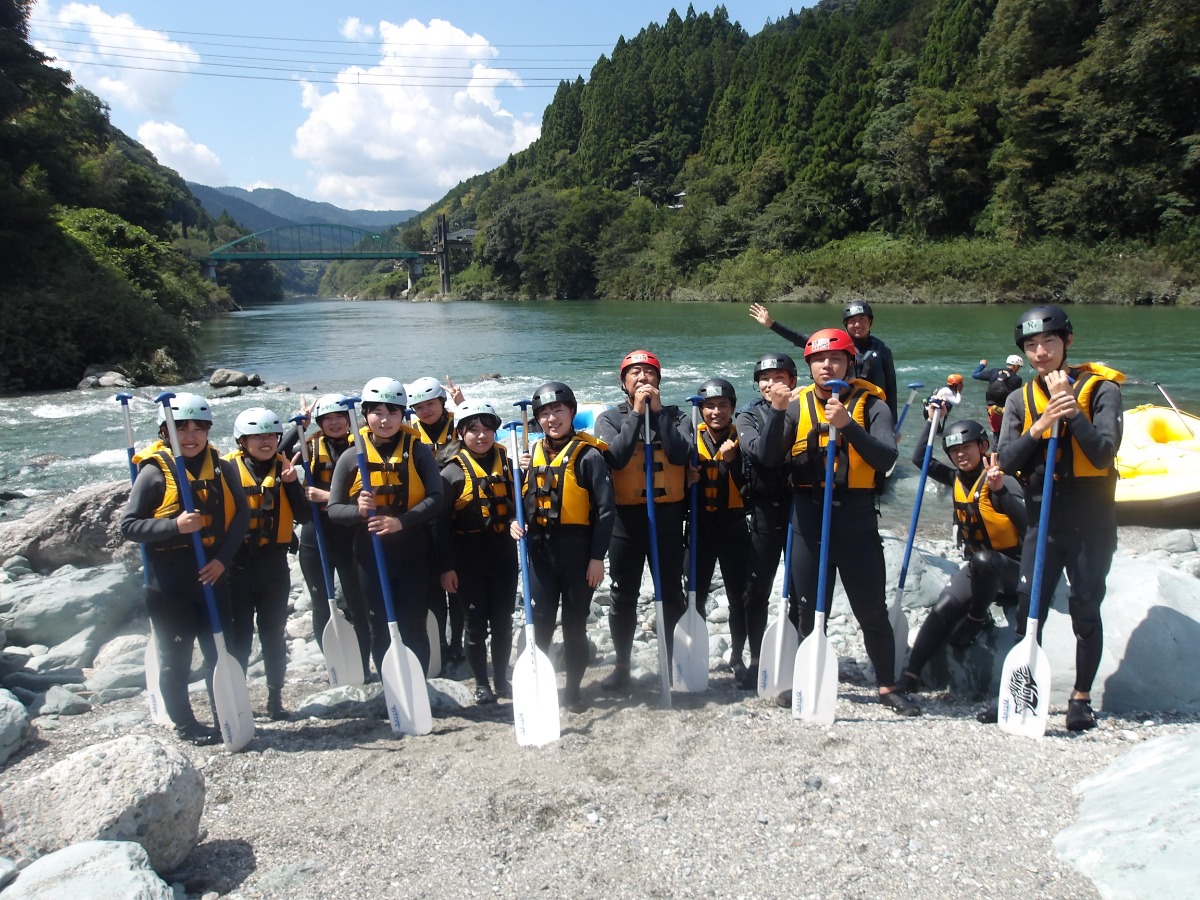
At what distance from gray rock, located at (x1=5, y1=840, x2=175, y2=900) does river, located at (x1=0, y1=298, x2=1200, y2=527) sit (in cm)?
874

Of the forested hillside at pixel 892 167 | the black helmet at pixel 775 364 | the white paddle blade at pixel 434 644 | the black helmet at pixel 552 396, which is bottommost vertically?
the white paddle blade at pixel 434 644

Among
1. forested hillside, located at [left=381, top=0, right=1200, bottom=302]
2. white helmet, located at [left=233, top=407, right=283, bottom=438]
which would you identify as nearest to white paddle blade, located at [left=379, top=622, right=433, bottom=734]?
white helmet, located at [left=233, top=407, right=283, bottom=438]

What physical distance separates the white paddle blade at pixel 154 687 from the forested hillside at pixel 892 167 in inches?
1617

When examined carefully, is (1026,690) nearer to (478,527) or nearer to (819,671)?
(819,671)

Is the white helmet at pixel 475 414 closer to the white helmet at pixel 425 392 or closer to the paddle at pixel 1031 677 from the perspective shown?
the white helmet at pixel 425 392

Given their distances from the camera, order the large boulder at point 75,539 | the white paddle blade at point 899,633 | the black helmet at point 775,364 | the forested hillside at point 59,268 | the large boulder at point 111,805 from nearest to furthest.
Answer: the large boulder at point 111,805, the black helmet at point 775,364, the white paddle blade at point 899,633, the large boulder at point 75,539, the forested hillside at point 59,268

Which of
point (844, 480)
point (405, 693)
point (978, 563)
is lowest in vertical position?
point (405, 693)

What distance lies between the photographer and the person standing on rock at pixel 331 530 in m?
5.47

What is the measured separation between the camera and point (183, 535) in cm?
440

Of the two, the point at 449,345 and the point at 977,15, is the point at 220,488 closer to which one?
the point at 449,345

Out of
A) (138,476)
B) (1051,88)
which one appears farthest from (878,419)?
(1051,88)

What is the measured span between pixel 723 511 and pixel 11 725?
4067 millimetres

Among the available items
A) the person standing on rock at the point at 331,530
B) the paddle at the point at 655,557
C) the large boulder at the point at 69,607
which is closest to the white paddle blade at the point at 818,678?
the paddle at the point at 655,557

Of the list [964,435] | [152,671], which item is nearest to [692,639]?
[964,435]
